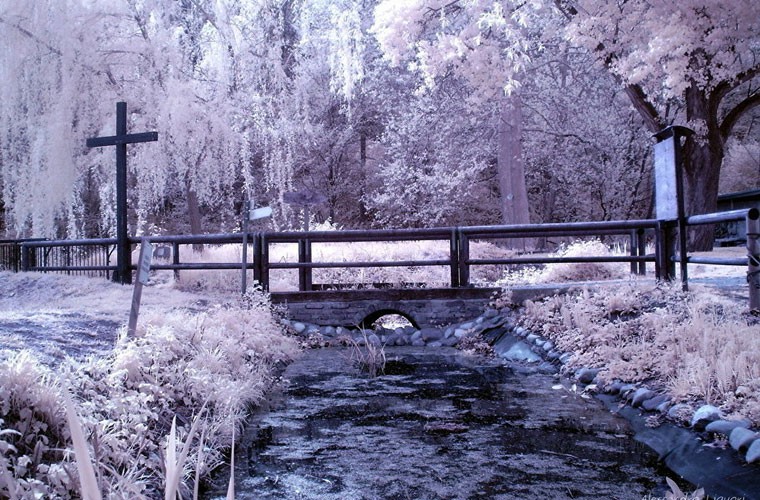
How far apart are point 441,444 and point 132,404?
6.58ft

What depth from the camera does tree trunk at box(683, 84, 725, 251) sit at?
12.7m

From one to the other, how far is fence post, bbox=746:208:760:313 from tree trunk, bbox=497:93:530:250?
10396 millimetres

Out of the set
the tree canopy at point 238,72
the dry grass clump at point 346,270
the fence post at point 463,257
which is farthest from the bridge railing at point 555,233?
the tree canopy at point 238,72

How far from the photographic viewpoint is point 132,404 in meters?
3.94

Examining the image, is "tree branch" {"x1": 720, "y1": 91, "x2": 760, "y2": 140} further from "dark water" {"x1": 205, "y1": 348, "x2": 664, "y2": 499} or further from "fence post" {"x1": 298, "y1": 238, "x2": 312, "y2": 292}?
"dark water" {"x1": 205, "y1": 348, "x2": 664, "y2": 499}

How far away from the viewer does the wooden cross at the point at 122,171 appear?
33.7 ft

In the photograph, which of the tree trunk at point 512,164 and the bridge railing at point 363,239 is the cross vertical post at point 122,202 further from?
the tree trunk at point 512,164

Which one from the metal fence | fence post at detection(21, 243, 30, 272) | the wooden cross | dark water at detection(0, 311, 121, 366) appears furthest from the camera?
fence post at detection(21, 243, 30, 272)

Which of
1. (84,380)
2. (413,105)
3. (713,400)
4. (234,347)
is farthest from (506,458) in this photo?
(413,105)

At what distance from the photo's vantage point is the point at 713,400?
171 inches

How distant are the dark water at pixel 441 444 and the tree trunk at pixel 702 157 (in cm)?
788

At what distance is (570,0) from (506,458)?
980 centimetres

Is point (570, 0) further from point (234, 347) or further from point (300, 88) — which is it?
point (234, 347)

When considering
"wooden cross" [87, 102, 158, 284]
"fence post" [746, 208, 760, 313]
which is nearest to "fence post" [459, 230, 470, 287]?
"fence post" [746, 208, 760, 313]
